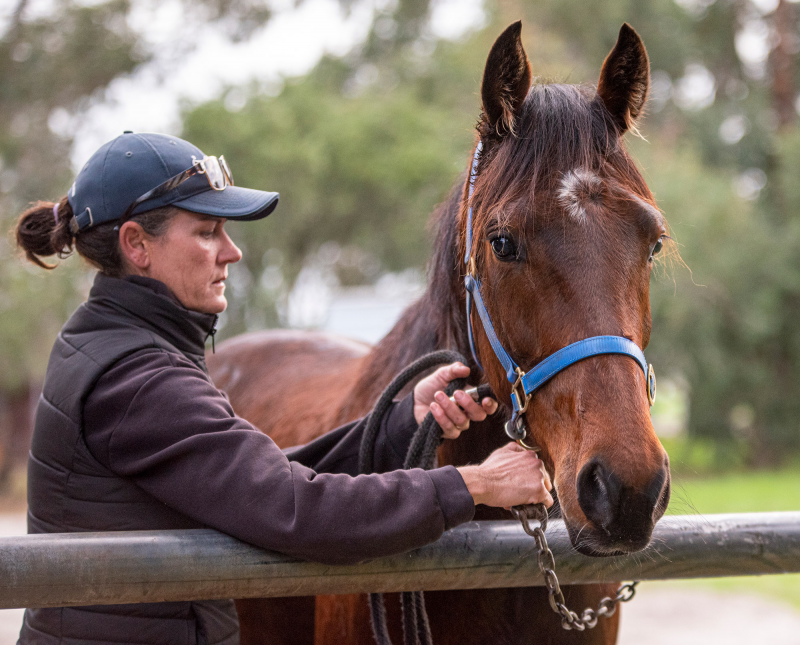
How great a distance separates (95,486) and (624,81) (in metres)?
1.51

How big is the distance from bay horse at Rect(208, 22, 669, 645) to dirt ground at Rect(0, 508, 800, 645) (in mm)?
4403

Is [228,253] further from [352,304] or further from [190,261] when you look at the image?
[352,304]

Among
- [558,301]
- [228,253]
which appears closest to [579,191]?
[558,301]

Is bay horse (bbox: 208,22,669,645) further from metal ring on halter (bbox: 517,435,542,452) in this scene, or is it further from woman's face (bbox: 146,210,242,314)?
woman's face (bbox: 146,210,242,314)

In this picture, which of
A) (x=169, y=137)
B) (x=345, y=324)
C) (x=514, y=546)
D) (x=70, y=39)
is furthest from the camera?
(x=345, y=324)

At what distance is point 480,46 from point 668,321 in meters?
7.90

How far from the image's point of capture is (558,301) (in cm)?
150

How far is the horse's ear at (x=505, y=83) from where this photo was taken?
1684 mm

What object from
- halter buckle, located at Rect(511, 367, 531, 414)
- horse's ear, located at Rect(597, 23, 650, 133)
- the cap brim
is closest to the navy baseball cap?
the cap brim

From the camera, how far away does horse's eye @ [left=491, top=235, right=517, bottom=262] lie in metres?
1.57

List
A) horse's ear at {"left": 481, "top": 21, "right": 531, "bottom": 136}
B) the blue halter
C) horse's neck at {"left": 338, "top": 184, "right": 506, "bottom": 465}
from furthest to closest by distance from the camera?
horse's neck at {"left": 338, "top": 184, "right": 506, "bottom": 465} < horse's ear at {"left": 481, "top": 21, "right": 531, "bottom": 136} < the blue halter

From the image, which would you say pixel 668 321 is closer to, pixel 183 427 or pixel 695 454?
pixel 695 454

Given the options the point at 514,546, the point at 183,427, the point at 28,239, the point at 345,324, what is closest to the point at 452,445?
the point at 514,546

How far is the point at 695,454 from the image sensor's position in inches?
664
